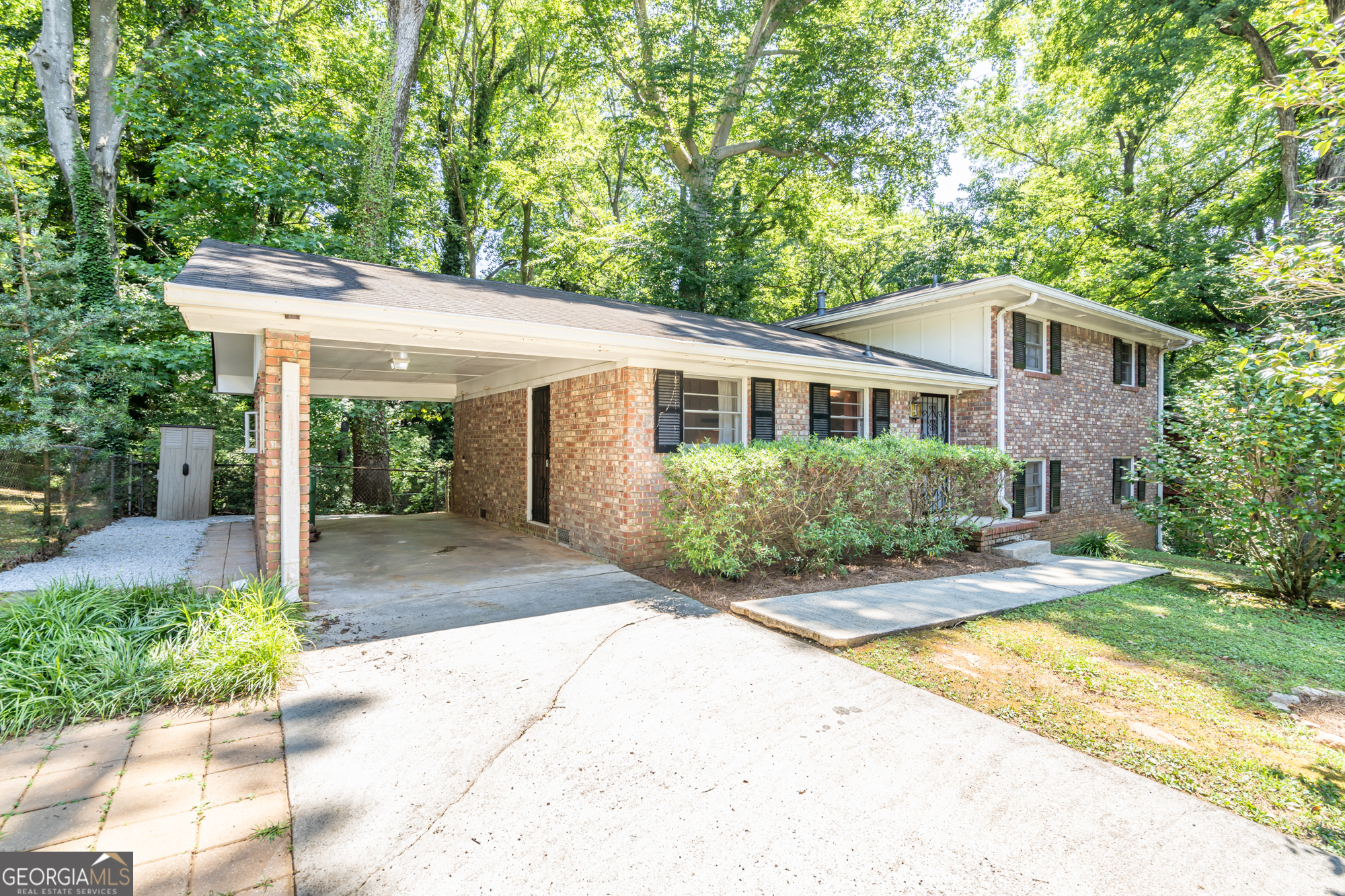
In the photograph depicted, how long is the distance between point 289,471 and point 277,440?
28 centimetres

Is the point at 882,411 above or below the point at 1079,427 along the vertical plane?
above

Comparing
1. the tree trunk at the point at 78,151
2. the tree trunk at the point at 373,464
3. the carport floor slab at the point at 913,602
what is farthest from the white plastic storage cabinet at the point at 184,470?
the carport floor slab at the point at 913,602

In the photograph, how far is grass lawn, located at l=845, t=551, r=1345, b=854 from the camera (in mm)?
2568

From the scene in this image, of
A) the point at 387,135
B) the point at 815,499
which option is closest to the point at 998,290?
the point at 815,499

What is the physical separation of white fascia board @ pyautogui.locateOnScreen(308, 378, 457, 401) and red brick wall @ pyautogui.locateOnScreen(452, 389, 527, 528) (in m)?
0.51

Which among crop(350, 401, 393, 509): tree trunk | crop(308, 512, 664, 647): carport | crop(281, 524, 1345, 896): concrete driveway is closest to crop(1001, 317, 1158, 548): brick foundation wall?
crop(308, 512, 664, 647): carport

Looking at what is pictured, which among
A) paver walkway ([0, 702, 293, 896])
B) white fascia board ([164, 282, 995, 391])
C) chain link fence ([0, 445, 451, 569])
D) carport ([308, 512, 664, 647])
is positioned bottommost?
paver walkway ([0, 702, 293, 896])

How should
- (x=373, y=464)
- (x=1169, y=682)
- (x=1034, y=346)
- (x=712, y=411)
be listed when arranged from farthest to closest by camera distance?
(x=373, y=464) < (x=1034, y=346) < (x=712, y=411) < (x=1169, y=682)

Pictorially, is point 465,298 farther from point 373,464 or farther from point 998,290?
point 373,464

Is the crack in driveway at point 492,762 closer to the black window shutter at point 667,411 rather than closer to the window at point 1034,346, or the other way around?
the black window shutter at point 667,411

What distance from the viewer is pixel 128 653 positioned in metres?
3.41

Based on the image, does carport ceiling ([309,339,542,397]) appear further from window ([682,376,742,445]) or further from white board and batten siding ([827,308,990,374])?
white board and batten siding ([827,308,990,374])

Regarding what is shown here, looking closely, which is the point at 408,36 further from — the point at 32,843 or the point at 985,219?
→ the point at 985,219

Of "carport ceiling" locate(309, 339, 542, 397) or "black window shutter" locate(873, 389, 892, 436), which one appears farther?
"black window shutter" locate(873, 389, 892, 436)
